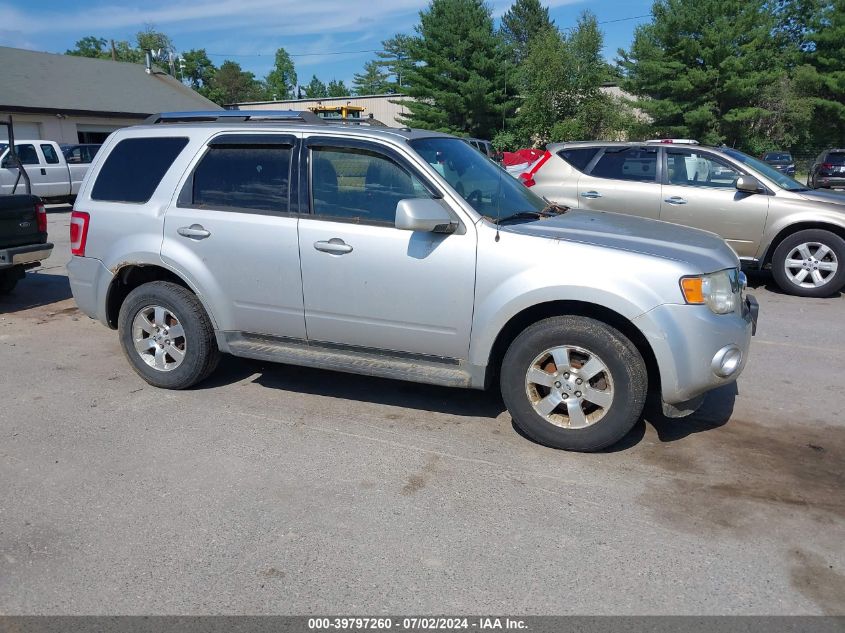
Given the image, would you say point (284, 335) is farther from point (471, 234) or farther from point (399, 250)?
point (471, 234)

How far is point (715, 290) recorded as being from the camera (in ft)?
13.7

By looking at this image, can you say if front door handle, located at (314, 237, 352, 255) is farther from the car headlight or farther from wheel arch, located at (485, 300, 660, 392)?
the car headlight

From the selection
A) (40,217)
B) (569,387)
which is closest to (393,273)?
(569,387)

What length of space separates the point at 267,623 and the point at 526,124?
41165 mm

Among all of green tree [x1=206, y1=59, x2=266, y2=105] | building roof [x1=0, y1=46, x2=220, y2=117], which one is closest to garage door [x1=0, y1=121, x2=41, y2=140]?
building roof [x1=0, y1=46, x2=220, y2=117]

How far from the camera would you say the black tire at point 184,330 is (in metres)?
5.19

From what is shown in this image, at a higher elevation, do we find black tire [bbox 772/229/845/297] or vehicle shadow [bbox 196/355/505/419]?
black tire [bbox 772/229/845/297]

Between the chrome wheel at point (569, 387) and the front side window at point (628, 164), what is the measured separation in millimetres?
5845

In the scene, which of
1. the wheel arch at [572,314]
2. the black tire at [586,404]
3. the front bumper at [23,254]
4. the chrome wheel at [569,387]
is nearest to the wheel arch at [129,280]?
the wheel arch at [572,314]

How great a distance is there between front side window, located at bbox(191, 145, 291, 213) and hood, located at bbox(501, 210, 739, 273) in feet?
5.32

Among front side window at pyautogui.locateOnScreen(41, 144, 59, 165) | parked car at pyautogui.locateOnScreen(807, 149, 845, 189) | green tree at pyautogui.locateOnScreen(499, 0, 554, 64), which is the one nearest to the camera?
parked car at pyautogui.locateOnScreen(807, 149, 845, 189)

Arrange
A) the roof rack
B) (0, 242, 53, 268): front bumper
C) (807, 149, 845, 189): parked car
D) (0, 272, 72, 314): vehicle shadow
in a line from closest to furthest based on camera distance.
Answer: the roof rack → (0, 242, 53, 268): front bumper → (0, 272, 72, 314): vehicle shadow → (807, 149, 845, 189): parked car

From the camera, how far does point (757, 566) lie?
3.23 m

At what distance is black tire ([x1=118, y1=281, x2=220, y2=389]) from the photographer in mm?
5191
